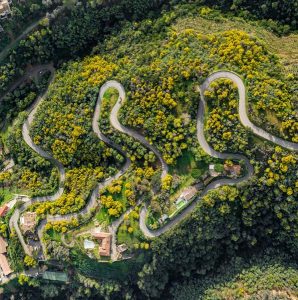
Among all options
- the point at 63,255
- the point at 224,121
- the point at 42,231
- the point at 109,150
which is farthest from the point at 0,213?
the point at 224,121

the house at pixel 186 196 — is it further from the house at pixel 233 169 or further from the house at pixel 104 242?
the house at pixel 104 242

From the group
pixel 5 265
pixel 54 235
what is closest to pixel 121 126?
pixel 54 235

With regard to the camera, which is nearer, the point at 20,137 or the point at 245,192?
the point at 245,192

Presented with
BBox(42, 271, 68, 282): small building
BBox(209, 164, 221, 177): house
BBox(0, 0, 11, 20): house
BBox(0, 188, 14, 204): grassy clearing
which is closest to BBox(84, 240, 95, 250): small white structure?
BBox(42, 271, 68, 282): small building

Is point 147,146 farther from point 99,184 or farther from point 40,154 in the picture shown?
point 40,154

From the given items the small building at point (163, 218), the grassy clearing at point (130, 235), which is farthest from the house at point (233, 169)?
the grassy clearing at point (130, 235)

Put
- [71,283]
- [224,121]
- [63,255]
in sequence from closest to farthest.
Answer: [224,121]
[63,255]
[71,283]

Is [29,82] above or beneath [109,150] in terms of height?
above

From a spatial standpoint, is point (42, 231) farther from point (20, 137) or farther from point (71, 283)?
point (20, 137)
